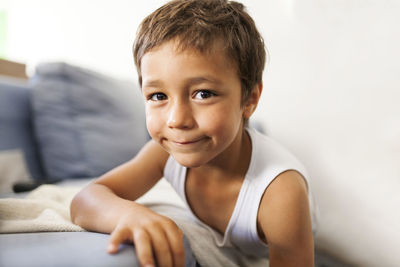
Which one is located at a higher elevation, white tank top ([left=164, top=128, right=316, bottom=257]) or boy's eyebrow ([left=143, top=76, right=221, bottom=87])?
boy's eyebrow ([left=143, top=76, right=221, bottom=87])

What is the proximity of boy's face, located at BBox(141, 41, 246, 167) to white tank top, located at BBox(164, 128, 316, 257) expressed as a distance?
153 mm

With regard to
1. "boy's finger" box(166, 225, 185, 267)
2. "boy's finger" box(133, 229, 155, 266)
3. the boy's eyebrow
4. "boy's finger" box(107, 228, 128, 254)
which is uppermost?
the boy's eyebrow

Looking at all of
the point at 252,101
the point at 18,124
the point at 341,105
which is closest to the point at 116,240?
the point at 252,101

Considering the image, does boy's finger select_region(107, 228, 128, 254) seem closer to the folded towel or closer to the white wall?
the folded towel

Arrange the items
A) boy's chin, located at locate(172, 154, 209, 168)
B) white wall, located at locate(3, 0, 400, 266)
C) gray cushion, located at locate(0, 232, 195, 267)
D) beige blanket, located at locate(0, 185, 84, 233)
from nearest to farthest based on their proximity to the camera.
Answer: gray cushion, located at locate(0, 232, 195, 267)
beige blanket, located at locate(0, 185, 84, 233)
boy's chin, located at locate(172, 154, 209, 168)
white wall, located at locate(3, 0, 400, 266)

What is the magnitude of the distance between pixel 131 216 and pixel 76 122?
2.80ft

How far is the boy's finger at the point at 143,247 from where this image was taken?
365 millimetres

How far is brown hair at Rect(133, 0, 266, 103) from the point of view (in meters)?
0.53

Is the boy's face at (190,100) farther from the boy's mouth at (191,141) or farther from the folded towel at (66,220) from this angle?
the folded towel at (66,220)

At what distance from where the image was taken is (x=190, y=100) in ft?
1.70

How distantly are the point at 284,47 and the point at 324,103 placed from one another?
269 mm

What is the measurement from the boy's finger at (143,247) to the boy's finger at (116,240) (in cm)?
1

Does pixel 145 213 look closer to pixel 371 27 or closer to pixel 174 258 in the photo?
pixel 174 258

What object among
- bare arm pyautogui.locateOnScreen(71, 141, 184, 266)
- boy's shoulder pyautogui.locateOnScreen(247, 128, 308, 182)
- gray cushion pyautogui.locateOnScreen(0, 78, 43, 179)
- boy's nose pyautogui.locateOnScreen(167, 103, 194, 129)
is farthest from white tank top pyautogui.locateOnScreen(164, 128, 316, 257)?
gray cushion pyautogui.locateOnScreen(0, 78, 43, 179)
